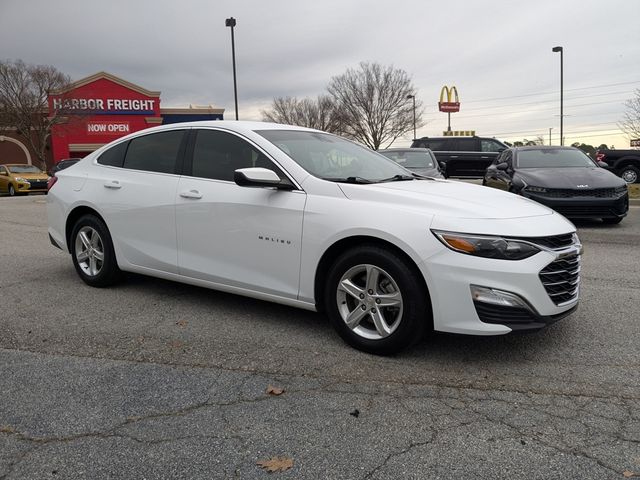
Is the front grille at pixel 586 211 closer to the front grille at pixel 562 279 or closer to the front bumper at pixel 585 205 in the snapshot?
the front bumper at pixel 585 205

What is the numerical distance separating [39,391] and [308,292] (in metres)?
1.81

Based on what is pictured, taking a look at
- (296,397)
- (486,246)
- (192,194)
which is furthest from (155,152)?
(486,246)

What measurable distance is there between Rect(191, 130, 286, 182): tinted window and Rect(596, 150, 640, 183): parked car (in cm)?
1704

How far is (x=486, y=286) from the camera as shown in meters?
3.29

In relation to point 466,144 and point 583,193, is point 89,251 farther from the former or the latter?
point 466,144

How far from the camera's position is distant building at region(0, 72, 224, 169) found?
3784 cm

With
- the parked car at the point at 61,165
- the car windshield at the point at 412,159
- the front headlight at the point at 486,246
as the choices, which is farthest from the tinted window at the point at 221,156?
the parked car at the point at 61,165

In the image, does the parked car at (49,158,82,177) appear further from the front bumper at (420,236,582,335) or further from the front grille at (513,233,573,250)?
the front grille at (513,233,573,250)

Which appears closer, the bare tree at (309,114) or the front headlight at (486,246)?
the front headlight at (486,246)

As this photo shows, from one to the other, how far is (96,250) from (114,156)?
0.96 metres

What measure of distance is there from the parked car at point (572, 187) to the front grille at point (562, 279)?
232 inches

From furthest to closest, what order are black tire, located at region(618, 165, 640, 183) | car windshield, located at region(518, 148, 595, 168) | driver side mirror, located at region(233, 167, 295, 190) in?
black tire, located at region(618, 165, 640, 183) < car windshield, located at region(518, 148, 595, 168) < driver side mirror, located at region(233, 167, 295, 190)

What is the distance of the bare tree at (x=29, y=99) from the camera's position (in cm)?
3516

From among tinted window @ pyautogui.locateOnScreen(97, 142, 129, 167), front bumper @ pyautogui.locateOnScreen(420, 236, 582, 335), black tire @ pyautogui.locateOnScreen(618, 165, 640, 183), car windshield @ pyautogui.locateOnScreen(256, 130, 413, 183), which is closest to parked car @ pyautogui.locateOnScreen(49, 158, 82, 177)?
tinted window @ pyautogui.locateOnScreen(97, 142, 129, 167)
